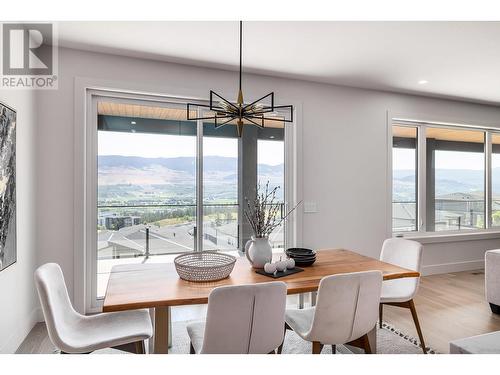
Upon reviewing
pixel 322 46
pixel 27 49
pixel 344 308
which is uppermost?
pixel 322 46

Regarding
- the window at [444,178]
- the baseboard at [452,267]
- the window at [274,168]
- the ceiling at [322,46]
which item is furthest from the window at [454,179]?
the window at [274,168]

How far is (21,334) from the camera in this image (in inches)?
98.3

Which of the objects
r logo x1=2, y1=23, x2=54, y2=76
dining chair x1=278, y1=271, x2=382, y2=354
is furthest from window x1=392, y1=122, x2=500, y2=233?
r logo x1=2, y1=23, x2=54, y2=76

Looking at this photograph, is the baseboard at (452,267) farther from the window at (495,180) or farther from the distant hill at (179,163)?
the distant hill at (179,163)

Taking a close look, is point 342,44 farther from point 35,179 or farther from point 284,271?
point 35,179

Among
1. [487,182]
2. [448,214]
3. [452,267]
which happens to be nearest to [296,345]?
[452,267]

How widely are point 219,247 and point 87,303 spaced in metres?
1.37

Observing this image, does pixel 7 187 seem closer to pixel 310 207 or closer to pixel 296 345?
pixel 296 345

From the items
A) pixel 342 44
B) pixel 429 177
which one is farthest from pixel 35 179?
pixel 429 177

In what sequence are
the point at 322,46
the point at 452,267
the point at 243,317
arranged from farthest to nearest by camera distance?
the point at 452,267 → the point at 322,46 → the point at 243,317

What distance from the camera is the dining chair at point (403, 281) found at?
2311 millimetres

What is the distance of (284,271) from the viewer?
2.06m

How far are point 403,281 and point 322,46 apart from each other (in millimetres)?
2080

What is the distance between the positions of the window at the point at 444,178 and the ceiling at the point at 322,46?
1096 millimetres
